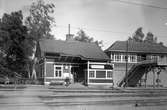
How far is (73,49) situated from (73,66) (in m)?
3.89

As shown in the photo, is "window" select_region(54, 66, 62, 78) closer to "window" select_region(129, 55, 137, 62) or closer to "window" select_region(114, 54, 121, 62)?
"window" select_region(114, 54, 121, 62)

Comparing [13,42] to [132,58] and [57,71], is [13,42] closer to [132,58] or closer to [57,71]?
[57,71]

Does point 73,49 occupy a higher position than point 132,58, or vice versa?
point 73,49

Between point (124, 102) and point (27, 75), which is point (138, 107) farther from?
point (27, 75)

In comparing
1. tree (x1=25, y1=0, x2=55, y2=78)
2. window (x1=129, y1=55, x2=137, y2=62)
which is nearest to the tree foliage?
tree (x1=25, y1=0, x2=55, y2=78)

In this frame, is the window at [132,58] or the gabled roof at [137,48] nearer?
the gabled roof at [137,48]

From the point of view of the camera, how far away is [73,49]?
1467 inches

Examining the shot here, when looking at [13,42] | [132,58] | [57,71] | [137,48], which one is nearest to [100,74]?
[57,71]

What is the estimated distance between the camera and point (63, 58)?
109 ft

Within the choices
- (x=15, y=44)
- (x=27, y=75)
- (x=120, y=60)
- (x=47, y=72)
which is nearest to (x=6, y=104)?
(x=47, y=72)

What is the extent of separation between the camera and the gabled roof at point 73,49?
34006mm

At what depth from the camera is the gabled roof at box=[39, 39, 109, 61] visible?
3401 cm

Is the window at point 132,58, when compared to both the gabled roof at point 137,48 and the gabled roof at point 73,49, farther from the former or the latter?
the gabled roof at point 73,49

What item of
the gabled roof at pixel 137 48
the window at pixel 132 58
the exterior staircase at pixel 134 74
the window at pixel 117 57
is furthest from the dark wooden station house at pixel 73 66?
the window at pixel 132 58
